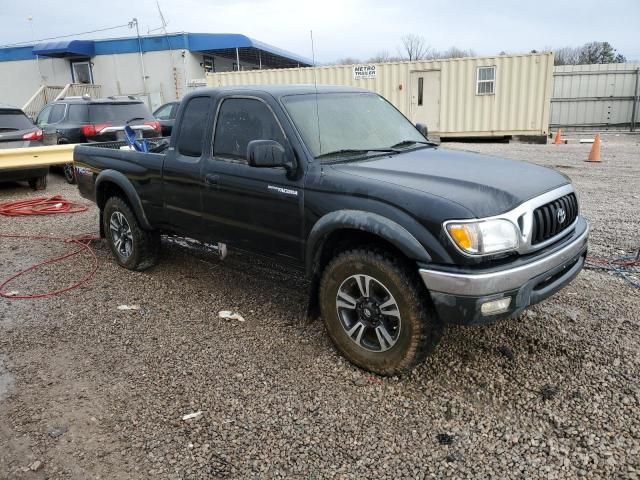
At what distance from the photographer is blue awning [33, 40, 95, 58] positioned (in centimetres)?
2677

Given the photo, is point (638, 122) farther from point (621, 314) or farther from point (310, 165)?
point (310, 165)

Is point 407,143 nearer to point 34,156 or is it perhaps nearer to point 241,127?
point 241,127

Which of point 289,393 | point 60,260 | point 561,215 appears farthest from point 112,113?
point 561,215

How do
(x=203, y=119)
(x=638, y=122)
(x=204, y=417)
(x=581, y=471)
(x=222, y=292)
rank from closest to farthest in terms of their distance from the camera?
(x=581, y=471) < (x=204, y=417) < (x=203, y=119) < (x=222, y=292) < (x=638, y=122)

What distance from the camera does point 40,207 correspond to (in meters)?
8.97

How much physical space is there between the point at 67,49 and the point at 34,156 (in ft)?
66.1

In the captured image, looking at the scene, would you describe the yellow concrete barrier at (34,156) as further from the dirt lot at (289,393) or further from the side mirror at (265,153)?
the side mirror at (265,153)

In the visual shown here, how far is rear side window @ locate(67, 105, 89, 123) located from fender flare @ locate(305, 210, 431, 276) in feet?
30.1

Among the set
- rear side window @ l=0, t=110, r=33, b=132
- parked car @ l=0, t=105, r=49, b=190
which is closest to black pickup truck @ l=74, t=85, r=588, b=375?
parked car @ l=0, t=105, r=49, b=190

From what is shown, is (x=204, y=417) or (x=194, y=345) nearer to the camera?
(x=204, y=417)

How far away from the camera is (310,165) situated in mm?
3623

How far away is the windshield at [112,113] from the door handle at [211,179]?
25.3ft

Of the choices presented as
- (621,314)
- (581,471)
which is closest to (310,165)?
(581,471)

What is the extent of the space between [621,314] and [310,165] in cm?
276
